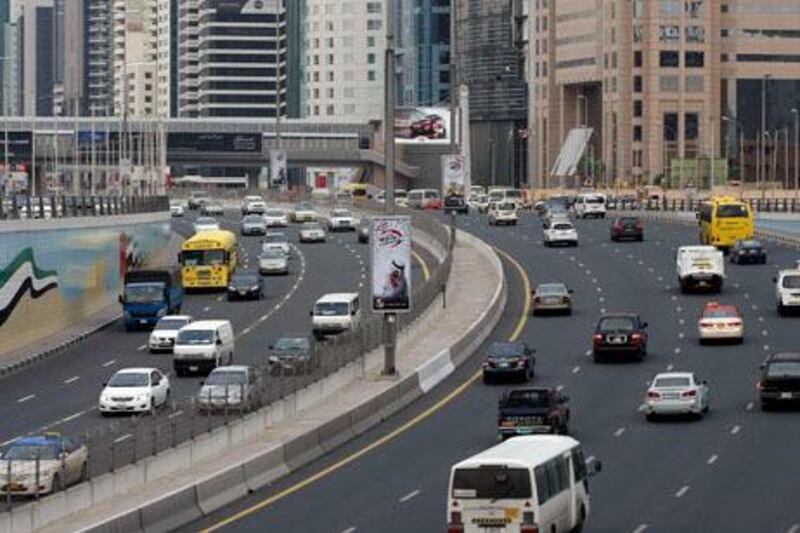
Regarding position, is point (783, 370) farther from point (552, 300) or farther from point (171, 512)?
point (552, 300)

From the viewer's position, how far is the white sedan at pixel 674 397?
53344mm

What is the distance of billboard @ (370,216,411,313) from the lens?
59.8 metres

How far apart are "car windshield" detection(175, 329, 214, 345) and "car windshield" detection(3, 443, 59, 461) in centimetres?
2695

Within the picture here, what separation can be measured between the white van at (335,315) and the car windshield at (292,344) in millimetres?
11612

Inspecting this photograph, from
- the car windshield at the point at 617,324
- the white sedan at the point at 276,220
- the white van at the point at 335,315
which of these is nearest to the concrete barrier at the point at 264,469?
the car windshield at the point at 617,324

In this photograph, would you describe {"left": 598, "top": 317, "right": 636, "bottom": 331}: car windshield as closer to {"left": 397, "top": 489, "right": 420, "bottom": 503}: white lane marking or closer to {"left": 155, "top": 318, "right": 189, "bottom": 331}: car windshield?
{"left": 155, "top": 318, "right": 189, "bottom": 331}: car windshield

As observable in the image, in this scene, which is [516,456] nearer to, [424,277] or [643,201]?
[424,277]

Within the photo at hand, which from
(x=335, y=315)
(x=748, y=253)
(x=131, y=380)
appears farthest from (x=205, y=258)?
(x=131, y=380)

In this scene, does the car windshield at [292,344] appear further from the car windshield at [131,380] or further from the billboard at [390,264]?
the car windshield at [131,380]

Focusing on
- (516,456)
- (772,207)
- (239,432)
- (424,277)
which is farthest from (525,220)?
(516,456)

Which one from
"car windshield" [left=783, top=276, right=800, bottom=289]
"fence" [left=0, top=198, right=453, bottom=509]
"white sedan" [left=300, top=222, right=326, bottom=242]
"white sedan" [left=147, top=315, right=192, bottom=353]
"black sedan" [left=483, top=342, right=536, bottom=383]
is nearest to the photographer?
"fence" [left=0, top=198, right=453, bottom=509]

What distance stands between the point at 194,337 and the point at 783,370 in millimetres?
19740

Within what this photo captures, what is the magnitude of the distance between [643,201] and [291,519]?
145 meters

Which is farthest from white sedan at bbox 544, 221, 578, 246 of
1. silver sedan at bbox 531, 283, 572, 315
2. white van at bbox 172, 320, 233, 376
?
white van at bbox 172, 320, 233, 376
